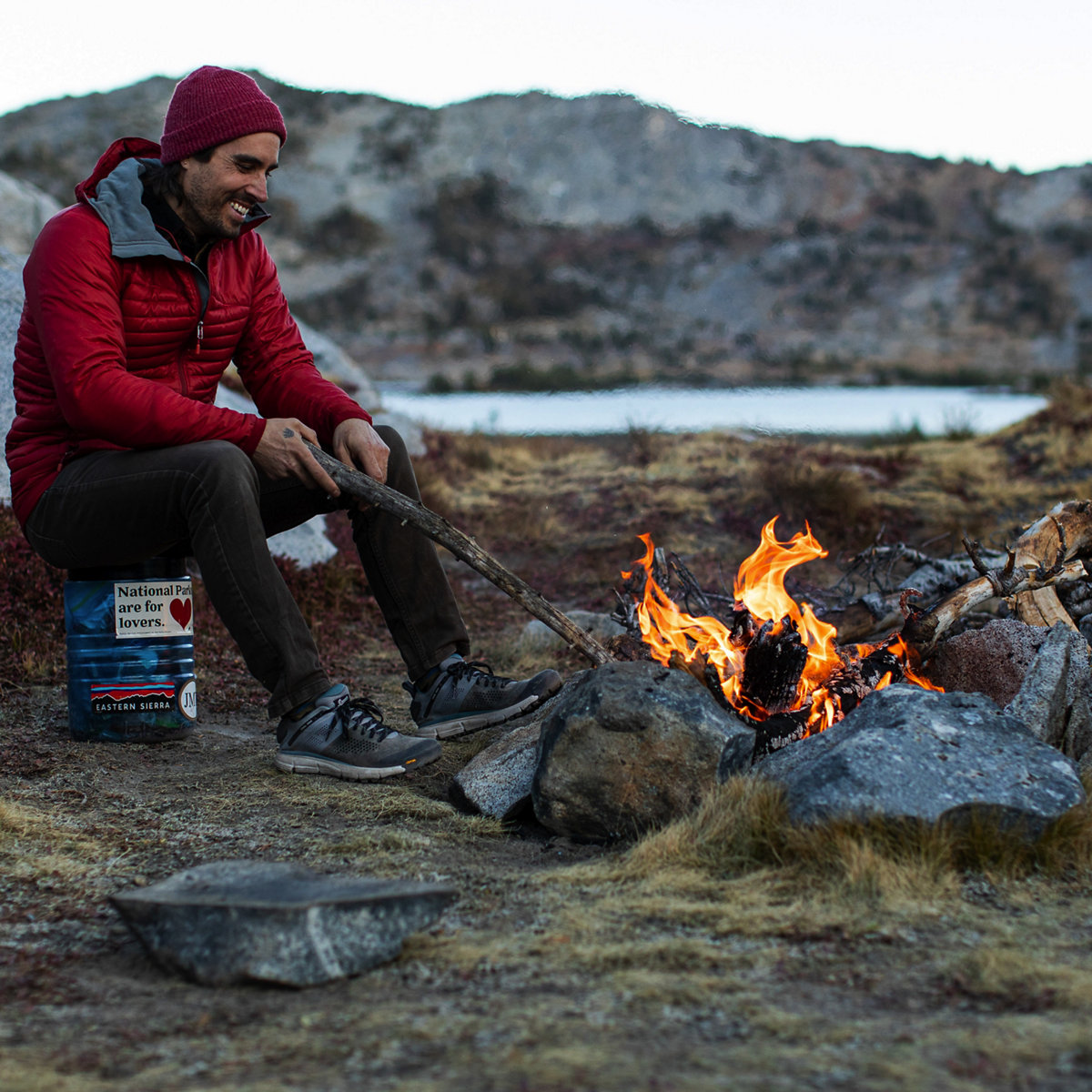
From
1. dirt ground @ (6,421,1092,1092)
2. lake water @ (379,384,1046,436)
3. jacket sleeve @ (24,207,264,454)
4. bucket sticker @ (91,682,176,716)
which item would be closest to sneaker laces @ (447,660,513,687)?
dirt ground @ (6,421,1092,1092)

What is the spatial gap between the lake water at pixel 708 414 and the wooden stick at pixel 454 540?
352 inches

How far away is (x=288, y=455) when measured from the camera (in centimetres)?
364

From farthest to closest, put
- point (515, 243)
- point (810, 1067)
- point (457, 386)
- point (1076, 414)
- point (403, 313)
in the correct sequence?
point (515, 243) < point (403, 313) < point (457, 386) < point (1076, 414) < point (810, 1067)

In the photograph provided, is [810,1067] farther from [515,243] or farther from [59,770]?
[515,243]

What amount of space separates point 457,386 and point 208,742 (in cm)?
2799

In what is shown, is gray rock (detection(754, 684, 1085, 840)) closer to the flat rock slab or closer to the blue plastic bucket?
the flat rock slab

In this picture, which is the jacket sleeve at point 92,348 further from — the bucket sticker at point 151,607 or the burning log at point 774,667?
the burning log at point 774,667

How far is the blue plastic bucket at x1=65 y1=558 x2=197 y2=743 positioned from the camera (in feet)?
12.9

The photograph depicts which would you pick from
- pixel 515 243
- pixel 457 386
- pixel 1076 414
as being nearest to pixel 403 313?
pixel 515 243

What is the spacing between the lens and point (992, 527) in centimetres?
901

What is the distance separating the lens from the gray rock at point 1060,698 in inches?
131

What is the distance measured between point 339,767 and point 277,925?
1.44m

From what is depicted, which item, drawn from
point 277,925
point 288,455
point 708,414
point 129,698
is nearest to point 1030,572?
point 288,455

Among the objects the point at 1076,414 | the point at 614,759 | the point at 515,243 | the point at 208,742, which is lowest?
the point at 208,742
